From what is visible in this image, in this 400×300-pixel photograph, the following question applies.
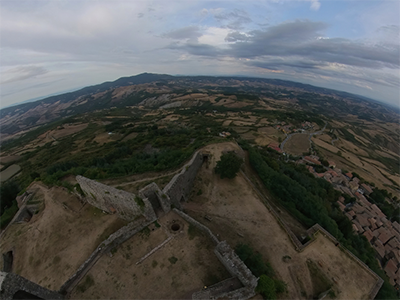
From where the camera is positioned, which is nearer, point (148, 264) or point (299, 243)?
point (148, 264)

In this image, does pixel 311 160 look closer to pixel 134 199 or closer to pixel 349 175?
pixel 349 175

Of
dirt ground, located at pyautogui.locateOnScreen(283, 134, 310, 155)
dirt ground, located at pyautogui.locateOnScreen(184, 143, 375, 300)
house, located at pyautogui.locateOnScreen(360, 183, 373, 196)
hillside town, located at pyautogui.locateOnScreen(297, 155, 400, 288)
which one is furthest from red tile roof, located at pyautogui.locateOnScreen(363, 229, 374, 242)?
dirt ground, located at pyautogui.locateOnScreen(283, 134, 310, 155)

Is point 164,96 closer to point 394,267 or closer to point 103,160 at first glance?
point 103,160

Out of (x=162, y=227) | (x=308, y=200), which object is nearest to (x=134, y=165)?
(x=162, y=227)

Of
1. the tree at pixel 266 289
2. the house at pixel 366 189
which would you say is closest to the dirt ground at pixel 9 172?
the tree at pixel 266 289

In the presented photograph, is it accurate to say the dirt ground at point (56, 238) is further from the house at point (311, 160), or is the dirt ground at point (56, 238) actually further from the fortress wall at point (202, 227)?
the house at point (311, 160)

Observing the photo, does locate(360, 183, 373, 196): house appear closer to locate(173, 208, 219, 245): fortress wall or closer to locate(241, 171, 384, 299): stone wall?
locate(241, 171, 384, 299): stone wall
